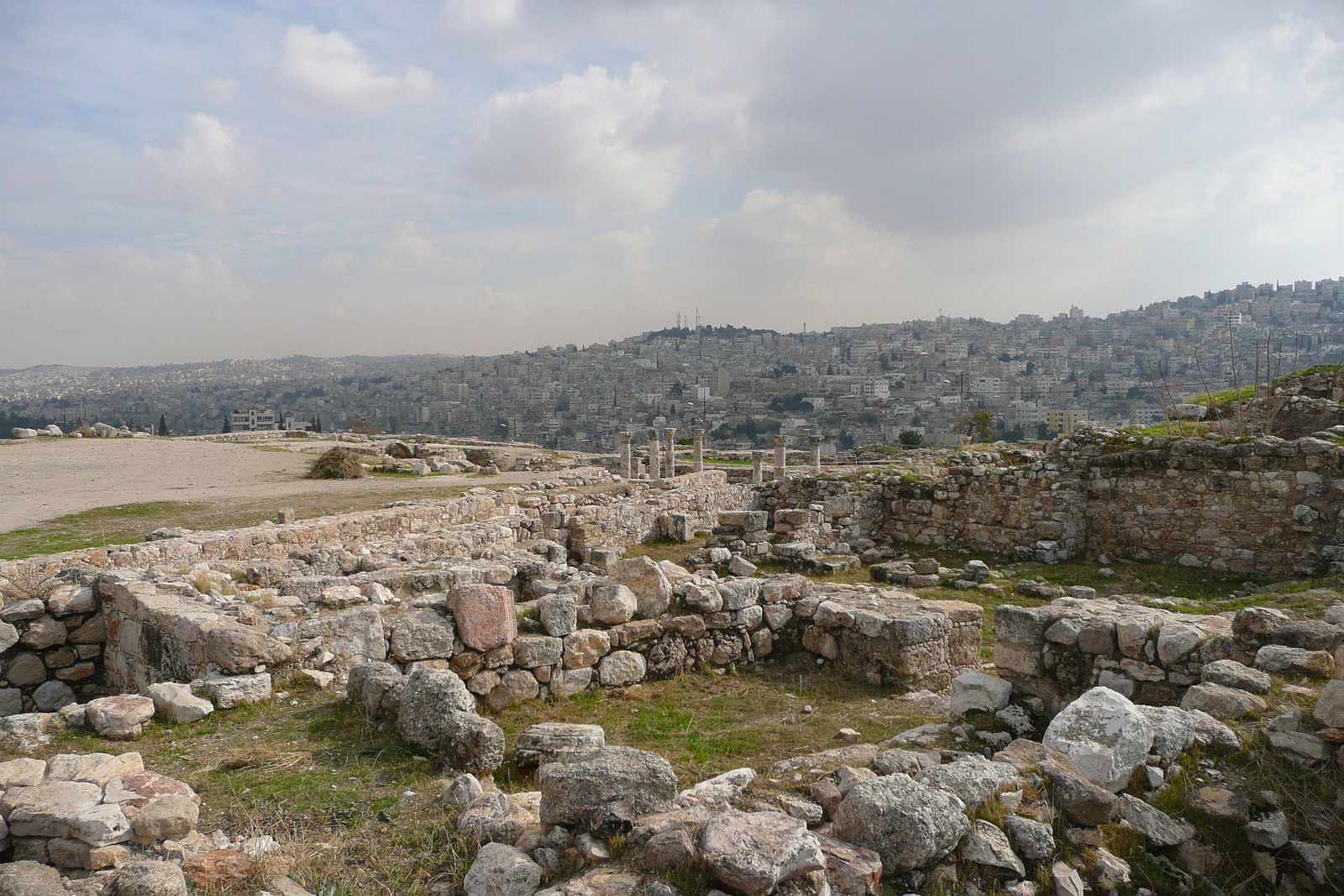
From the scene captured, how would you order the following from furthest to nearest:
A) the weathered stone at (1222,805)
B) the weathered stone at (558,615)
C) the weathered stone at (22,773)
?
the weathered stone at (558,615) → the weathered stone at (1222,805) → the weathered stone at (22,773)

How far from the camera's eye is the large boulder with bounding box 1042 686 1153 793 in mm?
3904

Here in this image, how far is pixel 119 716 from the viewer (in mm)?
4781

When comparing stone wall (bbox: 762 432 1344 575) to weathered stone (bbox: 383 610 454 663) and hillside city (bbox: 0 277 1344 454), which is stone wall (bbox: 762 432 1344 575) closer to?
weathered stone (bbox: 383 610 454 663)

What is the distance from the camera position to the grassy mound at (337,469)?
23.1 meters

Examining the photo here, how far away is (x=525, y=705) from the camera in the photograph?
237 inches

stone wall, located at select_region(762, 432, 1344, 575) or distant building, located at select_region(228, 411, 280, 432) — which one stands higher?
stone wall, located at select_region(762, 432, 1344, 575)

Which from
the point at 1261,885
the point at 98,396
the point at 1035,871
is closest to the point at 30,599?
the point at 1035,871

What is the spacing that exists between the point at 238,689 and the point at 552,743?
2471 mm

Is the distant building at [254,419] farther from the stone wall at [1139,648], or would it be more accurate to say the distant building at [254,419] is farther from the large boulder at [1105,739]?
the large boulder at [1105,739]

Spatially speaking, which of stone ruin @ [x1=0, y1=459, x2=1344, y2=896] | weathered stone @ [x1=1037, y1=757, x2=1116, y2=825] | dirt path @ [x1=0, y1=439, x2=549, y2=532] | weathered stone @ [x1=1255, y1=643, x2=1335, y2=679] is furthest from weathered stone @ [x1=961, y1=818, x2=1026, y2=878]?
dirt path @ [x1=0, y1=439, x2=549, y2=532]

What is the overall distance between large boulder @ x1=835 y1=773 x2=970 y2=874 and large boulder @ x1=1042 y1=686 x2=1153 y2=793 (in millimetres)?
994

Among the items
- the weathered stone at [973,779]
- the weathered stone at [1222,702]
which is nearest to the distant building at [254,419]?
the weathered stone at [973,779]

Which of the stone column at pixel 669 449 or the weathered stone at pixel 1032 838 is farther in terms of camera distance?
the stone column at pixel 669 449

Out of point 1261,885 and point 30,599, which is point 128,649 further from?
point 1261,885
